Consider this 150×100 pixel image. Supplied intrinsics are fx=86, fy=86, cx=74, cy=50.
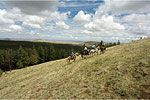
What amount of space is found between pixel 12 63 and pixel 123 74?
228 ft

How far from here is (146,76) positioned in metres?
9.11

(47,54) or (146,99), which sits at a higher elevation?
(146,99)

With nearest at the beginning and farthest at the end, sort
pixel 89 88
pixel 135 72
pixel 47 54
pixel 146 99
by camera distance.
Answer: pixel 146 99 < pixel 89 88 < pixel 135 72 < pixel 47 54

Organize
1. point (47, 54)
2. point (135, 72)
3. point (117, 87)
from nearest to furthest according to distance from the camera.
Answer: point (117, 87) → point (135, 72) → point (47, 54)

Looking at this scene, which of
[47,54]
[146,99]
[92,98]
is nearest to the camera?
[146,99]

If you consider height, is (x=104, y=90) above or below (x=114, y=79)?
below

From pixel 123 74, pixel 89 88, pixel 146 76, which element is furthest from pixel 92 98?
pixel 146 76

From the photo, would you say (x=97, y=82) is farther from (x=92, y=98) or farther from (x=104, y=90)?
(x=92, y=98)

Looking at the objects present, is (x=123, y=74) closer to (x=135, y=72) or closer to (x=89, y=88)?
(x=135, y=72)

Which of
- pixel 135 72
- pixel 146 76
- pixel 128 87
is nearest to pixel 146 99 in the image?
pixel 128 87

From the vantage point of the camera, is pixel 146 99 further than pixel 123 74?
No

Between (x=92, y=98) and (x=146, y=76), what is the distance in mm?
6305

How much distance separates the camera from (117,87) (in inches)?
342

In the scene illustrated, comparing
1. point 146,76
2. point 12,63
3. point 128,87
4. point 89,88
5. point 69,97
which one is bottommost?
point 12,63
